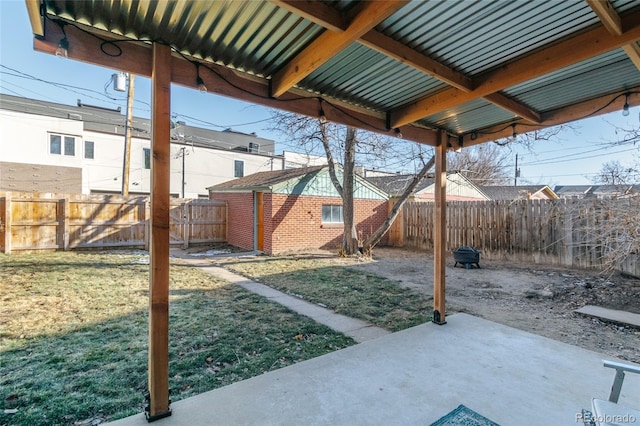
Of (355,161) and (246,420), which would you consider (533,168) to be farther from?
(246,420)

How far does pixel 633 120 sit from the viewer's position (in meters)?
5.07

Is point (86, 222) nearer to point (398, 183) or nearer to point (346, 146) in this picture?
point (346, 146)

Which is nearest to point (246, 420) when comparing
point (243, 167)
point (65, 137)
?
point (65, 137)

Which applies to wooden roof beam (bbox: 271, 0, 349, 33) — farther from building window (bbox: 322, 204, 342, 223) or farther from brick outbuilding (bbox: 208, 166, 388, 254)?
building window (bbox: 322, 204, 342, 223)

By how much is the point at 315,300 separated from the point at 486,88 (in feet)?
13.8

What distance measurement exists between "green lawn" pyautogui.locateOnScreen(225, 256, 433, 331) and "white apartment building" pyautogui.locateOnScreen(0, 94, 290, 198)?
13.0m

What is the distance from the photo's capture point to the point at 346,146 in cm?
1066

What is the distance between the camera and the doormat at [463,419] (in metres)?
2.13

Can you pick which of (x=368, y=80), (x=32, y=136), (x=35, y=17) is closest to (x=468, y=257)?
(x=368, y=80)

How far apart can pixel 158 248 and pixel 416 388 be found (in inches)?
90.3

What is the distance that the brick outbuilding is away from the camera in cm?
1121

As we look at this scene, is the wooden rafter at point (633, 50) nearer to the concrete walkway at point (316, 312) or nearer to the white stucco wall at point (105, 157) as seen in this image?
the concrete walkway at point (316, 312)

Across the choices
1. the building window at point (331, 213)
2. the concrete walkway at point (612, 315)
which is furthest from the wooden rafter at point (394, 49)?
the building window at point (331, 213)

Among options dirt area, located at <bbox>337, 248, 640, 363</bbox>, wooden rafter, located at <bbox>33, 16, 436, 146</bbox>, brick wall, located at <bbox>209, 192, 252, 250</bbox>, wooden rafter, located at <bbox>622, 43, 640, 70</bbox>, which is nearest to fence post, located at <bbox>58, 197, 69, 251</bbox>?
brick wall, located at <bbox>209, 192, 252, 250</bbox>
